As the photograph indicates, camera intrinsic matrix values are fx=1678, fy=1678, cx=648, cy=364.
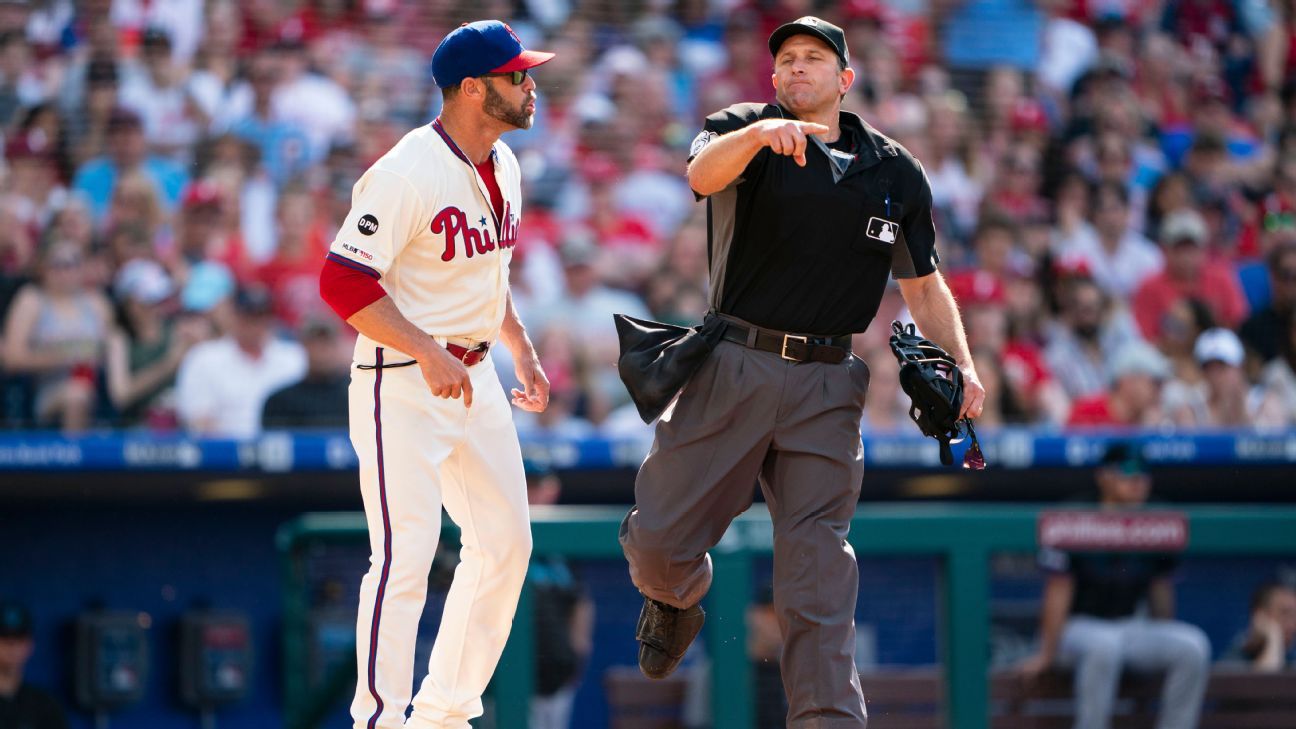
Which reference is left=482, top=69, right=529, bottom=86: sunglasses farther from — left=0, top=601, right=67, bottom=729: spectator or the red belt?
left=0, top=601, right=67, bottom=729: spectator

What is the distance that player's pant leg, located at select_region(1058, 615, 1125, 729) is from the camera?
6.34m

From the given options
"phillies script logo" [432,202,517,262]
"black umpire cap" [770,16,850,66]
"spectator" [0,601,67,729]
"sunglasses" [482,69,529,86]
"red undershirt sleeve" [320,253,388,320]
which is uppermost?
"black umpire cap" [770,16,850,66]

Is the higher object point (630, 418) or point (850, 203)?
point (850, 203)

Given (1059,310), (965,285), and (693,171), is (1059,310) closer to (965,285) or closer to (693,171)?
(965,285)

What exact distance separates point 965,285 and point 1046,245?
93cm

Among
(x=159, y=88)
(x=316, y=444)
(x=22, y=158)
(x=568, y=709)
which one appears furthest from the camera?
(x=159, y=88)

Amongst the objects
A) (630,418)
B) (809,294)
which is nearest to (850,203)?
(809,294)

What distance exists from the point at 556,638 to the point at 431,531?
2116mm

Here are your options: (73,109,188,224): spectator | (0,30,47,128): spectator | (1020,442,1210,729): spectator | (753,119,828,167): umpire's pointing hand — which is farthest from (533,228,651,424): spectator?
(753,119,828,167): umpire's pointing hand

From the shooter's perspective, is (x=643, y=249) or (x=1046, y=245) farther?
(x=1046, y=245)

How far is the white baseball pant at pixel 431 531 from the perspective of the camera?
13.6ft

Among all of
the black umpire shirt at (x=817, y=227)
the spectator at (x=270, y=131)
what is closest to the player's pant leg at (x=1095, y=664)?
the black umpire shirt at (x=817, y=227)

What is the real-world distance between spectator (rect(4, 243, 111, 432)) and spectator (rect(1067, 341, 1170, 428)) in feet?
15.6

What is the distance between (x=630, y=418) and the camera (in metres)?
7.95
